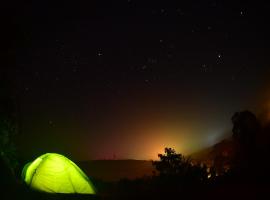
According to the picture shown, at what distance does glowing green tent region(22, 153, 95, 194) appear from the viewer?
14414 mm

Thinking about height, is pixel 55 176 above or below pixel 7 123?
below

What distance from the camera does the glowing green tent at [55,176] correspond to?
14414 millimetres

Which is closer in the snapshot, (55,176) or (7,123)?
(55,176)

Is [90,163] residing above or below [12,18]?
below

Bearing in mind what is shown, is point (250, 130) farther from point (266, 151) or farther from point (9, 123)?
point (9, 123)

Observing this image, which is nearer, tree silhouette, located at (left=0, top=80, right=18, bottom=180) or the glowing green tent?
the glowing green tent

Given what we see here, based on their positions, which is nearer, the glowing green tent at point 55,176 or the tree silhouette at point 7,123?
the glowing green tent at point 55,176

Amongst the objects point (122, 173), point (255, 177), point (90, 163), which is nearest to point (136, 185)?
point (255, 177)

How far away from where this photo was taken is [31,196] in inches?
453

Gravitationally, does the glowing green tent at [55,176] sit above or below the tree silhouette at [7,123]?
below

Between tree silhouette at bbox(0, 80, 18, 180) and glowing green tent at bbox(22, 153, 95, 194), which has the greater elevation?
tree silhouette at bbox(0, 80, 18, 180)

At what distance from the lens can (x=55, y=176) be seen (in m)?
14.8

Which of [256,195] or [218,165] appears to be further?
[218,165]

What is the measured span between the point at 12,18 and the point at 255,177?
36.5ft
